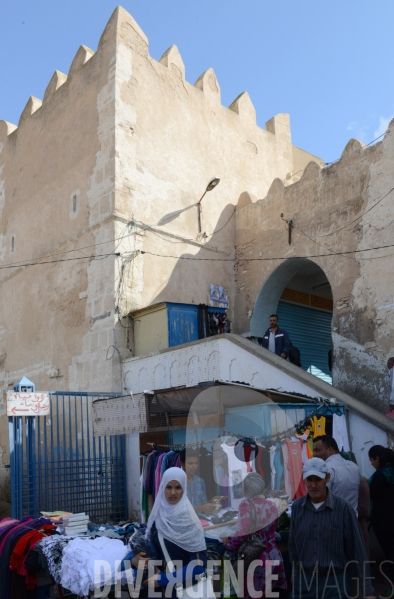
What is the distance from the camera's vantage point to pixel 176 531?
13.8 feet

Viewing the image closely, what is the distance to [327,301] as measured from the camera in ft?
47.0

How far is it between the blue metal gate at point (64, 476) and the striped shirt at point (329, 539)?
5.88 metres

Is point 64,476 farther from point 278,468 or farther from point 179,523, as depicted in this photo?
point 179,523

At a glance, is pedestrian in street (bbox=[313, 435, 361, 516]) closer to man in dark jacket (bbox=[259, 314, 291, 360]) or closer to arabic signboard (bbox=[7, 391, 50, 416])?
arabic signboard (bbox=[7, 391, 50, 416])

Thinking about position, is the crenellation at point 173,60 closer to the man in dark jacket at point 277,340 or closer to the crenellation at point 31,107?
the crenellation at point 31,107

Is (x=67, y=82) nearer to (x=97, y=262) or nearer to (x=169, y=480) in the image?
(x=97, y=262)

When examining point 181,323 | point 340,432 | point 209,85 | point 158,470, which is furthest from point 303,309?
point 158,470

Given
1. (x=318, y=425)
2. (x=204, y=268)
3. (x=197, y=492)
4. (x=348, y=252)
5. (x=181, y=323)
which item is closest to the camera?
(x=197, y=492)

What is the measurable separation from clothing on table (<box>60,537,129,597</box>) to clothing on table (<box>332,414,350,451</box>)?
10.7ft

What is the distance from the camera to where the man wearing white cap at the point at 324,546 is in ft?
11.3

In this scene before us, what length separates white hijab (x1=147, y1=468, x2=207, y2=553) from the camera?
13.7 ft

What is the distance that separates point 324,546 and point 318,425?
3.67 meters

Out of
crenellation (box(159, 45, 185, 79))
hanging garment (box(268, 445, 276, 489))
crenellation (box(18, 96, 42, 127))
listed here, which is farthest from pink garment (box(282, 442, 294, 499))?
crenellation (box(18, 96, 42, 127))

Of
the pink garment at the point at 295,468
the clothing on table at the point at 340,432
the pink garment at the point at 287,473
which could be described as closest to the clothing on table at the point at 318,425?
the clothing on table at the point at 340,432
